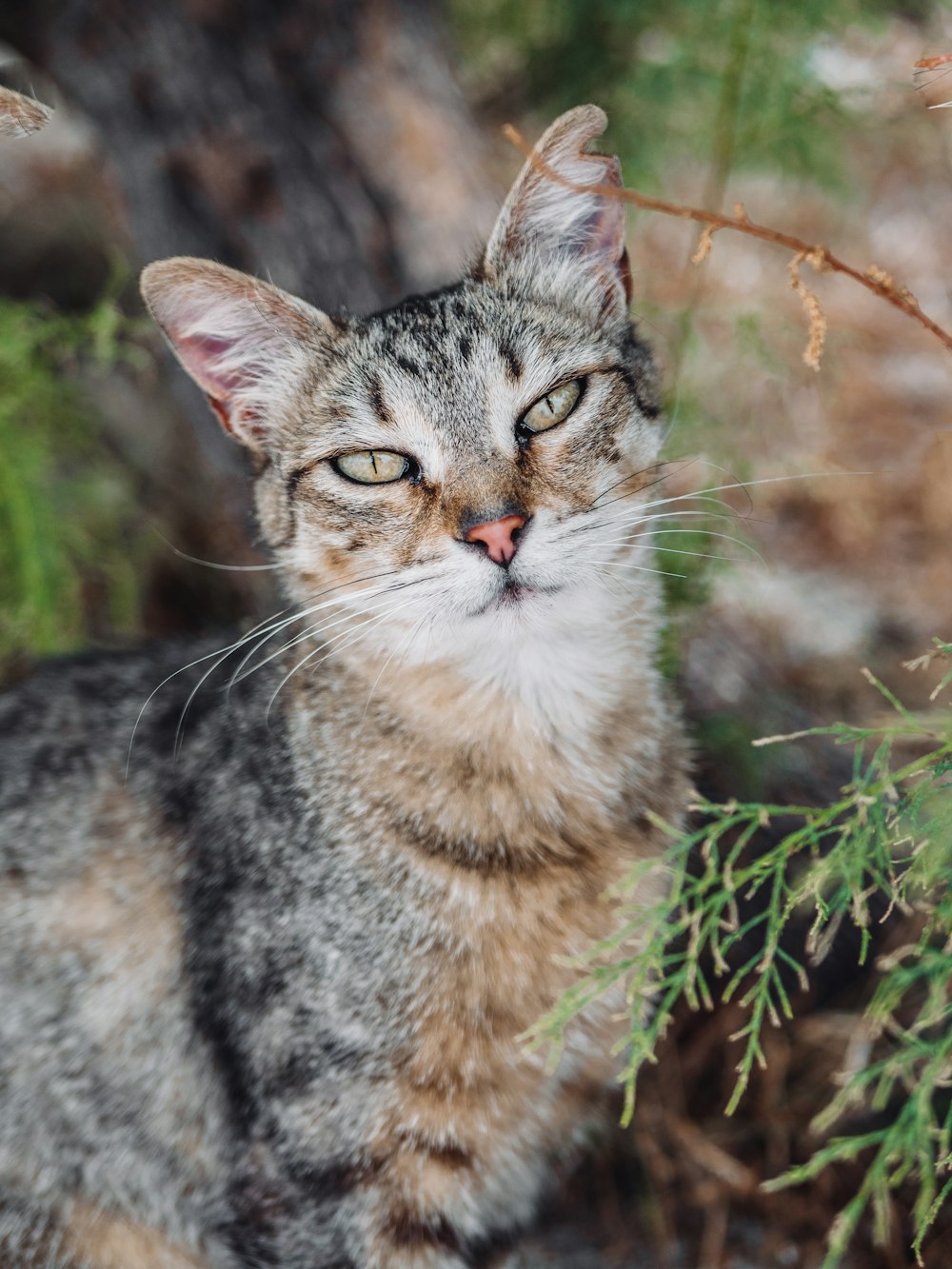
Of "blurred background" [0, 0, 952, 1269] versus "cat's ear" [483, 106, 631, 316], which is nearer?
"cat's ear" [483, 106, 631, 316]

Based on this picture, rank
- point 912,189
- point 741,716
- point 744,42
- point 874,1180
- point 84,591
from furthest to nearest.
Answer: point 912,189, point 84,591, point 741,716, point 744,42, point 874,1180

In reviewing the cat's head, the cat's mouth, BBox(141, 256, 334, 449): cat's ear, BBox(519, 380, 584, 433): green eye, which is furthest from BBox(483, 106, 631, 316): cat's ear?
the cat's mouth

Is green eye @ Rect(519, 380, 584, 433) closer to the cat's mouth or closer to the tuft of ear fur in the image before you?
the cat's mouth

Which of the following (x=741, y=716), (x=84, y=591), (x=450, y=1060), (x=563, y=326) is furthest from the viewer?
(x=84, y=591)

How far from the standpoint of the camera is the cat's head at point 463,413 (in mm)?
1971

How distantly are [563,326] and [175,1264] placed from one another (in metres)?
2.13

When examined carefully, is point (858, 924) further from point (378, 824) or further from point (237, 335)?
point (237, 335)

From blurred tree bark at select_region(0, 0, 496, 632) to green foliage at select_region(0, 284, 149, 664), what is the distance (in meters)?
0.47

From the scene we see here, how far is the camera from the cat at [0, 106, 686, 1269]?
2.06 meters

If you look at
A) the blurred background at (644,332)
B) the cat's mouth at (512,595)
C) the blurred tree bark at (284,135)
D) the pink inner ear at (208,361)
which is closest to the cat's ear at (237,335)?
the pink inner ear at (208,361)

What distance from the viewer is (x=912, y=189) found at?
5371 millimetres

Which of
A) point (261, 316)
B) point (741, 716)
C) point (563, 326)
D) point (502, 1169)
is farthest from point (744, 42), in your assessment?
point (502, 1169)

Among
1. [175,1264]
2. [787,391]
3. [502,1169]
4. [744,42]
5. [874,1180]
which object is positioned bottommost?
[175,1264]

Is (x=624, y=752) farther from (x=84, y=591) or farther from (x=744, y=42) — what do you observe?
(x=84, y=591)
